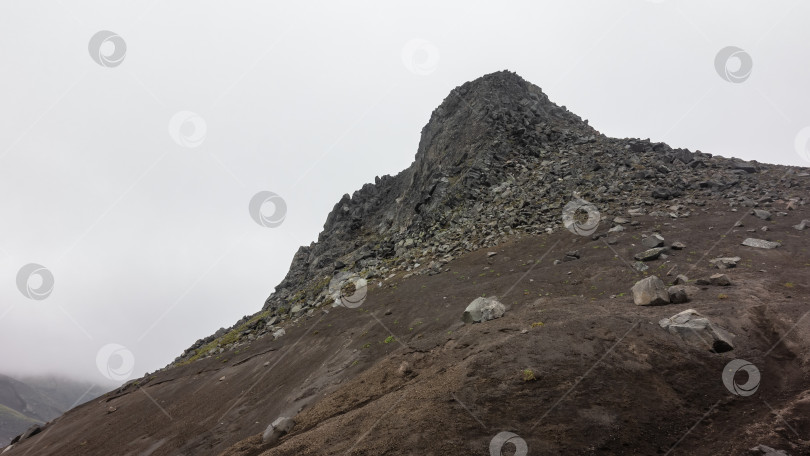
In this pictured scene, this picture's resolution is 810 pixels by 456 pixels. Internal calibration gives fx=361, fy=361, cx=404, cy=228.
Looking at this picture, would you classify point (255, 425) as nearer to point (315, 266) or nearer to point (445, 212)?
point (445, 212)

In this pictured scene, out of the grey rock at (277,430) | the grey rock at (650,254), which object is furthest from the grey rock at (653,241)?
the grey rock at (277,430)

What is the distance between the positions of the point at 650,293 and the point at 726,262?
840 centimetres

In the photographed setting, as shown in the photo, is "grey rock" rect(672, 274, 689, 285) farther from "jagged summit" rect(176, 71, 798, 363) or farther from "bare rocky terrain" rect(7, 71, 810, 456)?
"jagged summit" rect(176, 71, 798, 363)

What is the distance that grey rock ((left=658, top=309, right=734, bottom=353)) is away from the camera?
1399 centimetres

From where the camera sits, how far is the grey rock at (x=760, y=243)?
79.0ft

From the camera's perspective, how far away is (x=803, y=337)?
1397 centimetres

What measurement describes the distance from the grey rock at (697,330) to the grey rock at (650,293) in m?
2.33

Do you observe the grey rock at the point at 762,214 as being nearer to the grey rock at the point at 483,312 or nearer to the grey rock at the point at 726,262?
the grey rock at the point at 726,262

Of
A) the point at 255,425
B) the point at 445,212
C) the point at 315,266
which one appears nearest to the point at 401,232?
the point at 445,212

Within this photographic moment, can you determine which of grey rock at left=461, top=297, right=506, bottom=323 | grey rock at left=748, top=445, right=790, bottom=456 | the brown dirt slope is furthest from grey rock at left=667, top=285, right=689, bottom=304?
grey rock at left=748, top=445, right=790, bottom=456

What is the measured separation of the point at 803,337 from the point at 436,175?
156 ft

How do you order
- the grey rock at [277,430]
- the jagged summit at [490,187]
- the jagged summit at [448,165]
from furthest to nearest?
the jagged summit at [448,165], the jagged summit at [490,187], the grey rock at [277,430]

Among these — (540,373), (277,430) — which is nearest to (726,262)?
(540,373)

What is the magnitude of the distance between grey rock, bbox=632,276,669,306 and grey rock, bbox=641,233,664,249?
9791mm
